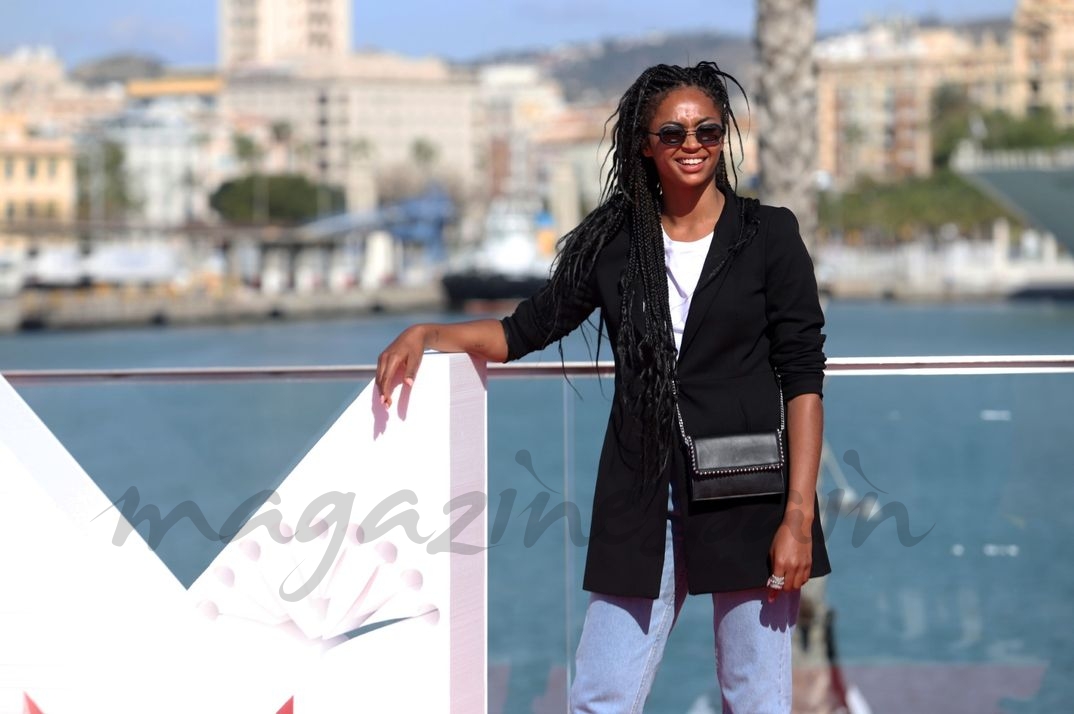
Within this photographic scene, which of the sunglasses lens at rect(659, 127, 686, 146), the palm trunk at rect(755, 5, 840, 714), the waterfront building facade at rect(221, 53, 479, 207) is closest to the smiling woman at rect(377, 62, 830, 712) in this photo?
the sunglasses lens at rect(659, 127, 686, 146)

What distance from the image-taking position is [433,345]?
299 cm

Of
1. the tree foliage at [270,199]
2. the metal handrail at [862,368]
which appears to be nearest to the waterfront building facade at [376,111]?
the tree foliage at [270,199]

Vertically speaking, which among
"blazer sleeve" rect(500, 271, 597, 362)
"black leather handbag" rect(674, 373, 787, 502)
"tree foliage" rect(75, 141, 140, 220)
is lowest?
"tree foliage" rect(75, 141, 140, 220)

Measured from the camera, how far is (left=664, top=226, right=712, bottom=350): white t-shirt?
2.76 m

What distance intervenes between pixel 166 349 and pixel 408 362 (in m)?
46.6

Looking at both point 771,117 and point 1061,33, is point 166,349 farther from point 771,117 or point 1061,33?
point 1061,33

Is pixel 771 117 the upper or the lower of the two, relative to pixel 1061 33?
lower

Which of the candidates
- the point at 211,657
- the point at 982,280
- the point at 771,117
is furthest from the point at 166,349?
the point at 211,657

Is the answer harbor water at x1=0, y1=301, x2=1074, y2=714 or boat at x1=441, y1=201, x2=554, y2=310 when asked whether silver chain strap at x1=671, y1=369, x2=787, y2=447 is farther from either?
boat at x1=441, y1=201, x2=554, y2=310

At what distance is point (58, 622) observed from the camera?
10.6 ft

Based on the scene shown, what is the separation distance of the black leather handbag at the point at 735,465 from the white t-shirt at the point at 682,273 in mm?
181

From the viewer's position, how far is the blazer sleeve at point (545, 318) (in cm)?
292

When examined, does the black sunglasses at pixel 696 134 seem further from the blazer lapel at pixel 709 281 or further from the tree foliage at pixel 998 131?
the tree foliage at pixel 998 131

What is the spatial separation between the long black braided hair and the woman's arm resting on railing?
0.51ft
